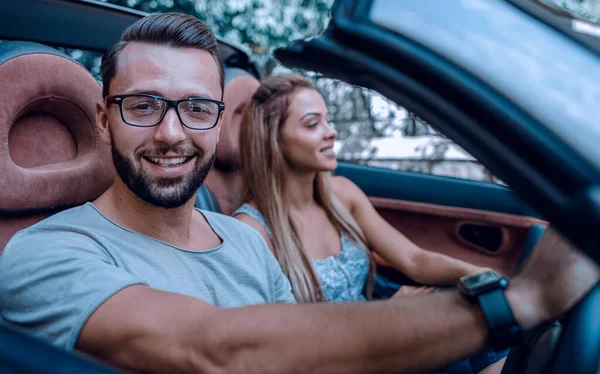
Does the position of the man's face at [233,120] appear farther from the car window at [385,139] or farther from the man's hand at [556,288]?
the man's hand at [556,288]

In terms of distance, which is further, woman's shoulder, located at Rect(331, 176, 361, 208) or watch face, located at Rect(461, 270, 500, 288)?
woman's shoulder, located at Rect(331, 176, 361, 208)

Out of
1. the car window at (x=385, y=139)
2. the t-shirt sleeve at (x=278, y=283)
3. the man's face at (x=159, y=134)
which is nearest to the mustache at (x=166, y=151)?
the man's face at (x=159, y=134)

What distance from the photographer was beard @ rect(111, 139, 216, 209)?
142cm

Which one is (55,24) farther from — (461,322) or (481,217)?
(481,217)

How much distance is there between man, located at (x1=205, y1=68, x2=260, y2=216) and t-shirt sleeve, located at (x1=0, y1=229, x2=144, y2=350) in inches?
45.0

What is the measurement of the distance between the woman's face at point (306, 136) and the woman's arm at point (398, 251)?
1.02 feet

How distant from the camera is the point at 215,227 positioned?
5.70ft

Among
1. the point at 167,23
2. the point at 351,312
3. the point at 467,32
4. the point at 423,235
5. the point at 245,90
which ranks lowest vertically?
the point at 423,235

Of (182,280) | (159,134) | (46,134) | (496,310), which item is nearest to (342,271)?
(182,280)

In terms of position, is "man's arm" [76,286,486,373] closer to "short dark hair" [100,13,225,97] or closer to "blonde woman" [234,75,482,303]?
"short dark hair" [100,13,225,97]

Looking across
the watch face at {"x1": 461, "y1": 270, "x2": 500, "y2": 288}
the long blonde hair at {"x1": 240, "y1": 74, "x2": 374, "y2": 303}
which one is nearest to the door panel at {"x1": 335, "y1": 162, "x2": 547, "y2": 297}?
the long blonde hair at {"x1": 240, "y1": 74, "x2": 374, "y2": 303}

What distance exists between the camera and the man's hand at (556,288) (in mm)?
839

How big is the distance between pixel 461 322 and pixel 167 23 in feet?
3.68

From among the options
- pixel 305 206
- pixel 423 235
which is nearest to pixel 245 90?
pixel 305 206
